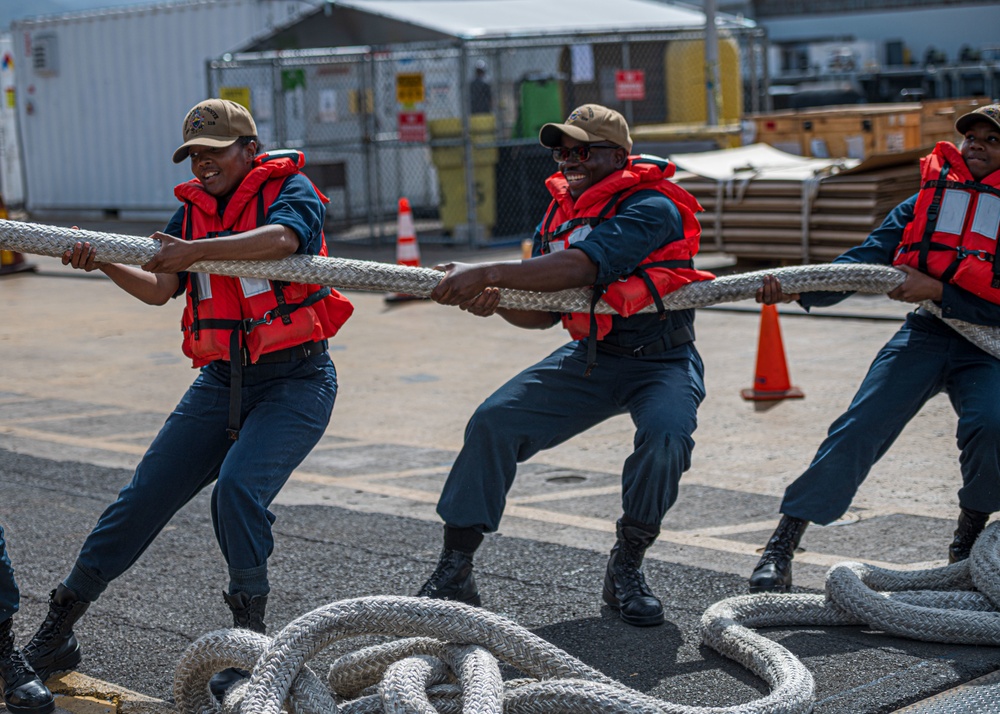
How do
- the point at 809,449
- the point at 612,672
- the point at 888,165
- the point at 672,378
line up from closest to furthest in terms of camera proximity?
the point at 612,672, the point at 672,378, the point at 809,449, the point at 888,165

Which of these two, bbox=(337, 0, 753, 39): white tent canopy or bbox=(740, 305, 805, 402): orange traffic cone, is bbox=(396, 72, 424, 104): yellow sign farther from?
bbox=(740, 305, 805, 402): orange traffic cone

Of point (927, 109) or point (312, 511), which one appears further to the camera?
point (927, 109)

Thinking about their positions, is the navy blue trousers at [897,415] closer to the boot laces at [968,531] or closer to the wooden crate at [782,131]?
the boot laces at [968,531]

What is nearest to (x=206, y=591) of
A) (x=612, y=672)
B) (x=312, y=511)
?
(x=312, y=511)

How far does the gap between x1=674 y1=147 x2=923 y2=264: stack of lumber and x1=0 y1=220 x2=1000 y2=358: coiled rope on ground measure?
290 inches

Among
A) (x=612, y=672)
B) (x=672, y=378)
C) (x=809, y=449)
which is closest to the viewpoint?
(x=612, y=672)

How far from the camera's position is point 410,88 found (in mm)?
15672

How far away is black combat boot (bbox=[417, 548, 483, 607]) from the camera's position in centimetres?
441

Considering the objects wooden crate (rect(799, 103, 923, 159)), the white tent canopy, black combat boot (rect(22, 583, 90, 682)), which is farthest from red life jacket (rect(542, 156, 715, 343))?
the white tent canopy

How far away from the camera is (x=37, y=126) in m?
22.1

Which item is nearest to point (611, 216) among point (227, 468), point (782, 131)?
point (227, 468)

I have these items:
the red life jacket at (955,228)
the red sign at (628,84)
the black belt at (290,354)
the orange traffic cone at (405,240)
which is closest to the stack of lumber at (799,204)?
the orange traffic cone at (405,240)

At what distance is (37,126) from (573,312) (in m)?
19.7

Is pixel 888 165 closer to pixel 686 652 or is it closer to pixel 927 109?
pixel 927 109
